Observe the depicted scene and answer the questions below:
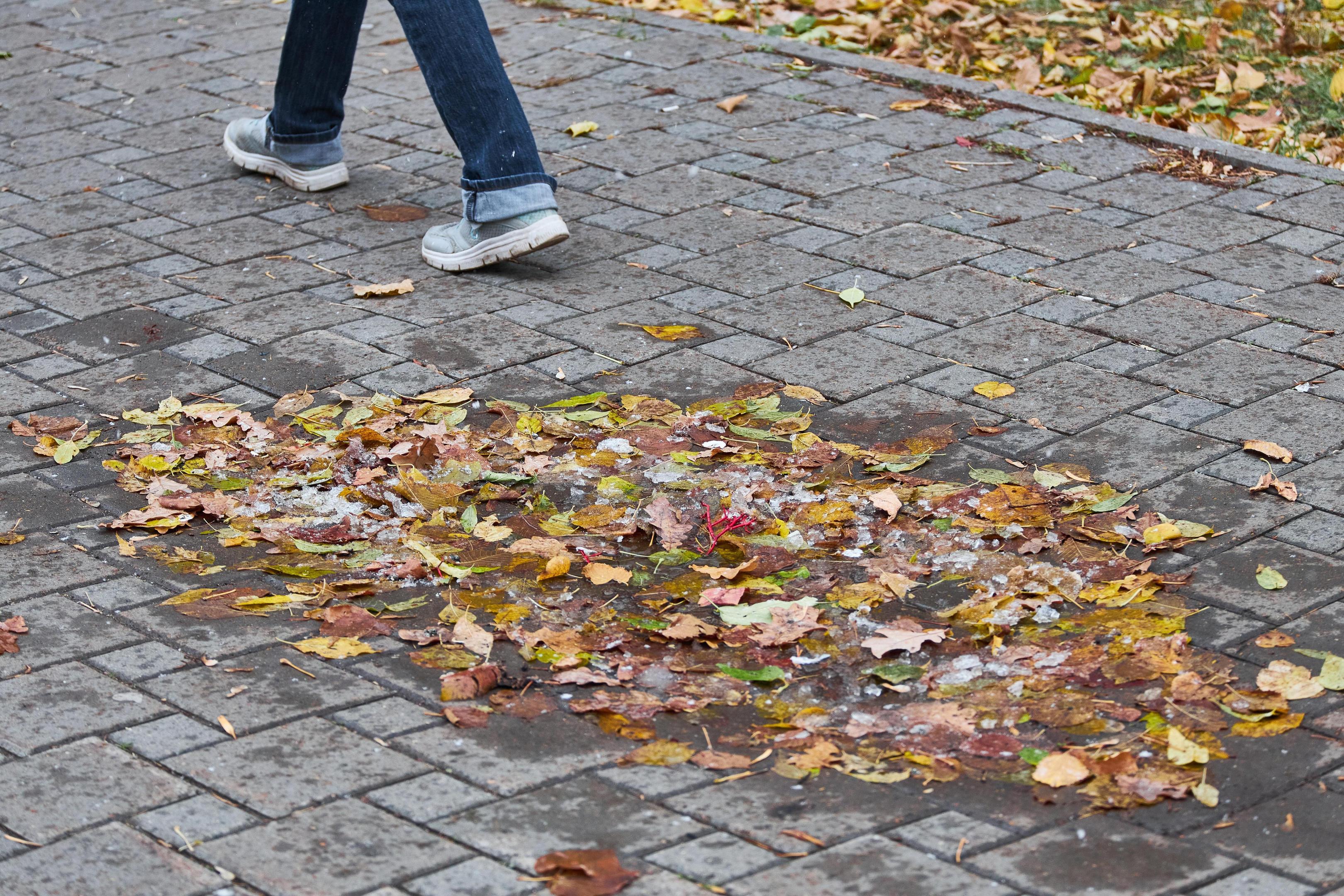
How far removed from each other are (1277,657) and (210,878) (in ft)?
6.24

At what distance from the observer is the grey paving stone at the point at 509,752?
266 cm

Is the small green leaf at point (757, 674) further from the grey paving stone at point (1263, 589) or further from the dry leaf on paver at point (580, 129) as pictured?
the dry leaf on paver at point (580, 129)

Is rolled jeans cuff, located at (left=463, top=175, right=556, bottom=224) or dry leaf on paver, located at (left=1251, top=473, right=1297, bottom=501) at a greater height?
dry leaf on paver, located at (left=1251, top=473, right=1297, bottom=501)

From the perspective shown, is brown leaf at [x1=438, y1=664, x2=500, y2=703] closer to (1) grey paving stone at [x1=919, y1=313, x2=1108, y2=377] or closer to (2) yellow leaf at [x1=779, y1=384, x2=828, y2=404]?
(2) yellow leaf at [x1=779, y1=384, x2=828, y2=404]

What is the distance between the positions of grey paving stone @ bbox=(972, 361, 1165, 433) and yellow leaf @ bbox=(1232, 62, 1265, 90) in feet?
9.78

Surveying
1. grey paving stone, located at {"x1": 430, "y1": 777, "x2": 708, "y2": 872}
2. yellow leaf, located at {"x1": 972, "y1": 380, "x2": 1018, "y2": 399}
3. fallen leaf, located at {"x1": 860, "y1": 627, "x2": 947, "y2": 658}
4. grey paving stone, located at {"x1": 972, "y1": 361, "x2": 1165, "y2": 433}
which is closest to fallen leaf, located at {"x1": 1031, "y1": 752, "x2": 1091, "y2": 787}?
fallen leaf, located at {"x1": 860, "y1": 627, "x2": 947, "y2": 658}

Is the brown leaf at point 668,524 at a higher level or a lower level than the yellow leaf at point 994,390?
lower

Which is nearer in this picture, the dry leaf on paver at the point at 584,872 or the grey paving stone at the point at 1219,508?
the dry leaf on paver at the point at 584,872

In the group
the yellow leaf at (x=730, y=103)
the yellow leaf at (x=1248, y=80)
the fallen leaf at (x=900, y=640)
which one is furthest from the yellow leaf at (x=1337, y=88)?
the fallen leaf at (x=900, y=640)

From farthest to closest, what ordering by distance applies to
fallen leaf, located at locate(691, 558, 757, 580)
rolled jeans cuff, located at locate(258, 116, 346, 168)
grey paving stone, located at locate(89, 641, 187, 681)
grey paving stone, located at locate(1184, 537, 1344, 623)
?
rolled jeans cuff, located at locate(258, 116, 346, 168) < fallen leaf, located at locate(691, 558, 757, 580) < grey paving stone, located at locate(1184, 537, 1344, 623) < grey paving stone, located at locate(89, 641, 187, 681)

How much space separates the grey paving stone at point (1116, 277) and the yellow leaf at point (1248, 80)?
83.1 inches

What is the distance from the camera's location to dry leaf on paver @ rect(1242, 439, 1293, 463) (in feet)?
12.0

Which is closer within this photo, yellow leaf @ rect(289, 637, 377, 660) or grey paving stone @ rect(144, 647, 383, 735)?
grey paving stone @ rect(144, 647, 383, 735)

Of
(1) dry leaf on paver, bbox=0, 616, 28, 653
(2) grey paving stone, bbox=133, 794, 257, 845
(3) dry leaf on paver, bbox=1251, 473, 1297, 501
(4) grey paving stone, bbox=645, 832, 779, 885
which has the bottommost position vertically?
(1) dry leaf on paver, bbox=0, 616, 28, 653
